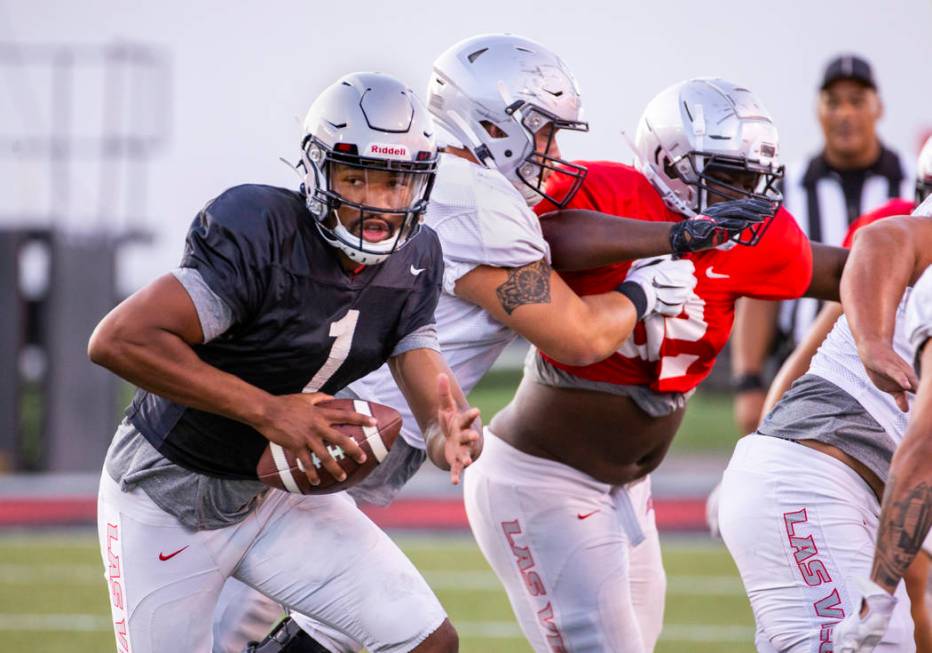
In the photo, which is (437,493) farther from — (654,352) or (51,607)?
(654,352)

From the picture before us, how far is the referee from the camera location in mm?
4883

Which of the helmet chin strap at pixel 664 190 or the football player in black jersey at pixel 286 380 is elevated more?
the helmet chin strap at pixel 664 190

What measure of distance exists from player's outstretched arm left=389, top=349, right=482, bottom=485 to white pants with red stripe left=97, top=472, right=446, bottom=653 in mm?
292

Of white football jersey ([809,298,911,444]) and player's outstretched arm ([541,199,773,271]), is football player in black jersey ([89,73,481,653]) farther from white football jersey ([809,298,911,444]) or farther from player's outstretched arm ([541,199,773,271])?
white football jersey ([809,298,911,444])

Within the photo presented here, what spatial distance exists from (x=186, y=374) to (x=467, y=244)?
0.77 metres

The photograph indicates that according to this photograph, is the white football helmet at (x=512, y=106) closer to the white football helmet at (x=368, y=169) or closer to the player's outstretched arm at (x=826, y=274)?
the white football helmet at (x=368, y=169)

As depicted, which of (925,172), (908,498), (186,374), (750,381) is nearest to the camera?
(908,498)

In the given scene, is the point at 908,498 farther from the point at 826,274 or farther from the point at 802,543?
the point at 826,274

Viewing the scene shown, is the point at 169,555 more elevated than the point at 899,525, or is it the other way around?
the point at 899,525

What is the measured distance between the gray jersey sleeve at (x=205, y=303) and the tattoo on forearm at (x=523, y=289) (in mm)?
684

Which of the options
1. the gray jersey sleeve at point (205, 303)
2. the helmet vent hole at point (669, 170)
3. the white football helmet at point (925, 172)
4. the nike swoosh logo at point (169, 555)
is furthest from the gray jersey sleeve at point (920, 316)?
the nike swoosh logo at point (169, 555)

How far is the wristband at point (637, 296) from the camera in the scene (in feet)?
9.87

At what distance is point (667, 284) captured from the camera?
3.03 m

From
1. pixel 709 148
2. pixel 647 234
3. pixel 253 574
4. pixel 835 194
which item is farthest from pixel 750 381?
pixel 253 574
